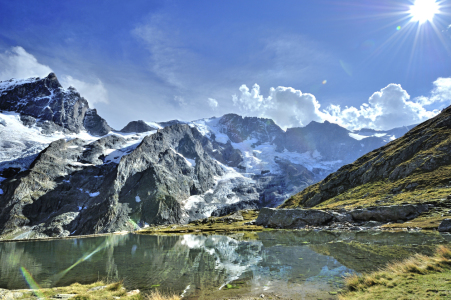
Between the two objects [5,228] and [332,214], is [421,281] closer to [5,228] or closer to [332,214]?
[332,214]

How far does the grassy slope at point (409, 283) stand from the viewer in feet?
37.9

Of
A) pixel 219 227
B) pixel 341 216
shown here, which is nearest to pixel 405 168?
pixel 341 216

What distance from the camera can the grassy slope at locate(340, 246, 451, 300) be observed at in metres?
11.6

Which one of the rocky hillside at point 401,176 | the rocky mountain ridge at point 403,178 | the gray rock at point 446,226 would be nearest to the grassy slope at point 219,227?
the rocky mountain ridge at point 403,178

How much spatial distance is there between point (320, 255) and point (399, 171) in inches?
3045

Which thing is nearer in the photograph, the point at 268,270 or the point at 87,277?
the point at 268,270

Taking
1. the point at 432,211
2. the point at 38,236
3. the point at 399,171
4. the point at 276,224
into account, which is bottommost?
the point at 38,236

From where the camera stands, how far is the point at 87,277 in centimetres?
2850

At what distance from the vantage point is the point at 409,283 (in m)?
13.3

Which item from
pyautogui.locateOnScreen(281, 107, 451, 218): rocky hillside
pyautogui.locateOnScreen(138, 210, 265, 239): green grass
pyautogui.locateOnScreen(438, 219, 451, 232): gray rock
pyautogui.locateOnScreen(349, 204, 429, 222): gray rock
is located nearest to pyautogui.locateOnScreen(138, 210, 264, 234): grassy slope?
pyautogui.locateOnScreen(138, 210, 265, 239): green grass

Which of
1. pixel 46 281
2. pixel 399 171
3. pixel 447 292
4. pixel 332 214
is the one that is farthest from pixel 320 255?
pixel 399 171

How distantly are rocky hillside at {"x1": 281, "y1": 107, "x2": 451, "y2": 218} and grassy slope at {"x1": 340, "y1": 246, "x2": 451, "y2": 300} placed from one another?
129 ft

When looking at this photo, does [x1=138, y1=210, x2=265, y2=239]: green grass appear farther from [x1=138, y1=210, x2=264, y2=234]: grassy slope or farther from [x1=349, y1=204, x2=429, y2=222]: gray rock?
[x1=349, y1=204, x2=429, y2=222]: gray rock

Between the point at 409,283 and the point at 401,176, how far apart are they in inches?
3424
